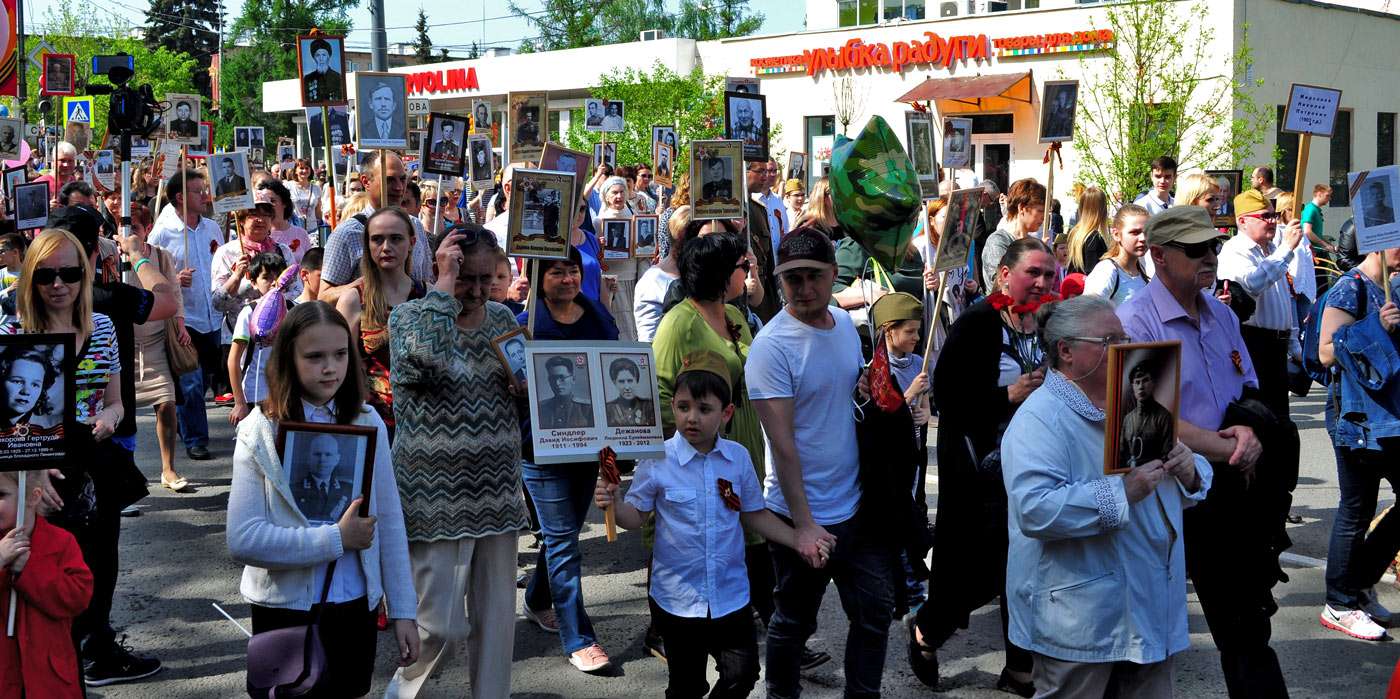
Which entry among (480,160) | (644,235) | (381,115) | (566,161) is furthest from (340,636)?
(480,160)

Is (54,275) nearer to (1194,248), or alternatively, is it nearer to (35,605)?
(35,605)

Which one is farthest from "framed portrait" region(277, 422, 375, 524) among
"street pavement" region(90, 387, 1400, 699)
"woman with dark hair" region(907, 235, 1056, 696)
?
"woman with dark hair" region(907, 235, 1056, 696)

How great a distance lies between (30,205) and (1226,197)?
8304 millimetres

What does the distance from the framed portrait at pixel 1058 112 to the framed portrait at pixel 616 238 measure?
357cm

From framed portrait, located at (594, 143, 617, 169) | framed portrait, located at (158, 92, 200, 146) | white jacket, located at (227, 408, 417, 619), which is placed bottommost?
white jacket, located at (227, 408, 417, 619)

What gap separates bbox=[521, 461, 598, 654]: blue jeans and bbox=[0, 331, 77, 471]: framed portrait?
7.08 ft

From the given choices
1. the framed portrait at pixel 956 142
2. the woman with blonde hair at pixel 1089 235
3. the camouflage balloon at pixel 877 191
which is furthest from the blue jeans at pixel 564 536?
the framed portrait at pixel 956 142

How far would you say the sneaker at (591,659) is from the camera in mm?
6086

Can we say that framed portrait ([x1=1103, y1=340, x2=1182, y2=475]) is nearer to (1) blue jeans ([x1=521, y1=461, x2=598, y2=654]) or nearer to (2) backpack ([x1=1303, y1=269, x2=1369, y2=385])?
(1) blue jeans ([x1=521, y1=461, x2=598, y2=654])

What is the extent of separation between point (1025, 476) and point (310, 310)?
2097 millimetres

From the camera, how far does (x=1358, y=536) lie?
21.7ft

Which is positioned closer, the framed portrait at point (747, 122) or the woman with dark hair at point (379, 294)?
the woman with dark hair at point (379, 294)

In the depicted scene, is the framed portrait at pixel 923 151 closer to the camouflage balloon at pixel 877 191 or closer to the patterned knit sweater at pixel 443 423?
the camouflage balloon at pixel 877 191

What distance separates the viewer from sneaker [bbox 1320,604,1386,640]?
646cm
